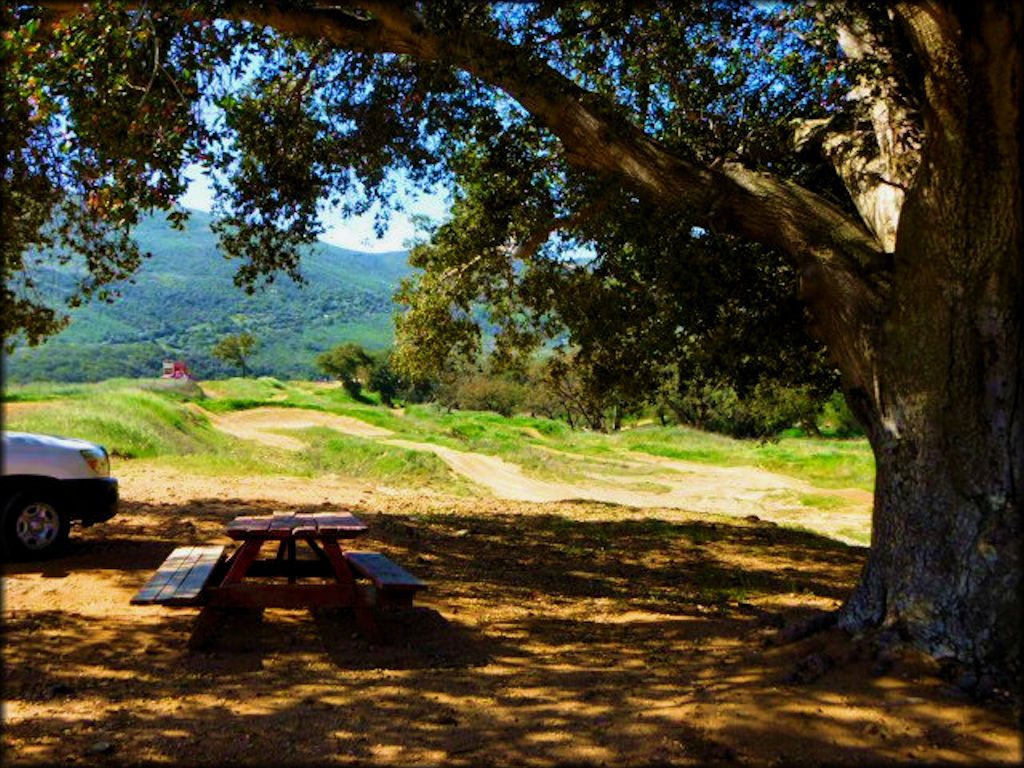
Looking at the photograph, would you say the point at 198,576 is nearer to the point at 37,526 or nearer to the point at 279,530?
the point at 279,530

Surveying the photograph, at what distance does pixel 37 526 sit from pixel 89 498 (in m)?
0.48

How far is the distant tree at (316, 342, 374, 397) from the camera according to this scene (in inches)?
3504

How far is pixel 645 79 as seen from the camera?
913cm

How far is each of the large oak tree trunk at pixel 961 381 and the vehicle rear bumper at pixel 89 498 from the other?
6.46 meters

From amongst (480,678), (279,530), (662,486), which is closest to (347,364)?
(662,486)

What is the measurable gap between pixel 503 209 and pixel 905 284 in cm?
636

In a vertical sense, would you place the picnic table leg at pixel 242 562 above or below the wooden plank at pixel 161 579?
above

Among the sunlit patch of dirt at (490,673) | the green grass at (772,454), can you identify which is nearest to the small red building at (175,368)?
the sunlit patch of dirt at (490,673)

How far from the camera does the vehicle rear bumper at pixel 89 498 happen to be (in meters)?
7.95

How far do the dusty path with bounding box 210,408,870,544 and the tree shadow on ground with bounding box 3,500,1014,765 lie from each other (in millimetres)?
8111

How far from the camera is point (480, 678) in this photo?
17.9ft

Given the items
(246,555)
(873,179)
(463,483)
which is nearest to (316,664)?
(246,555)

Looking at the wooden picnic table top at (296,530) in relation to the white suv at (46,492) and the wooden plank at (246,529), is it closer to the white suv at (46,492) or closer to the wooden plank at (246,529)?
the wooden plank at (246,529)

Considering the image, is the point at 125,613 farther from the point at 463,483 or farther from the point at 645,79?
the point at 463,483
